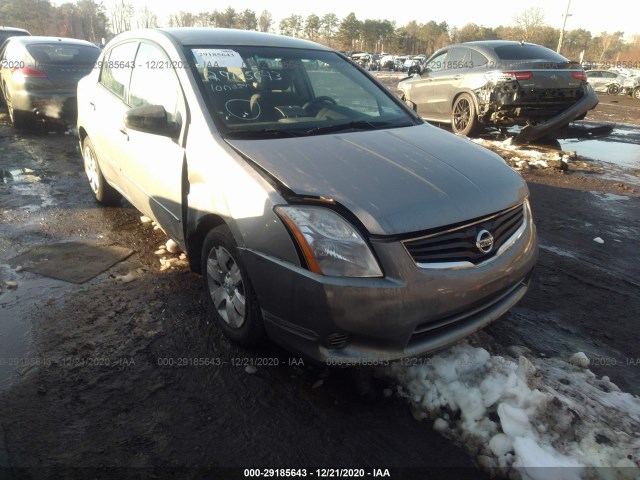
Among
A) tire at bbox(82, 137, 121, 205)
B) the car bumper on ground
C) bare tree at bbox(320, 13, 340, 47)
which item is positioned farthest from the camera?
bare tree at bbox(320, 13, 340, 47)

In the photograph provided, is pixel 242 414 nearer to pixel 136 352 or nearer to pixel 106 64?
pixel 136 352

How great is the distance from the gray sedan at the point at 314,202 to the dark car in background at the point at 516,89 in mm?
5287

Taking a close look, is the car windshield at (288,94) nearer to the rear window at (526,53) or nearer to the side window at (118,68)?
the side window at (118,68)

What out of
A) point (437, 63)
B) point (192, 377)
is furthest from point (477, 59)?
point (192, 377)

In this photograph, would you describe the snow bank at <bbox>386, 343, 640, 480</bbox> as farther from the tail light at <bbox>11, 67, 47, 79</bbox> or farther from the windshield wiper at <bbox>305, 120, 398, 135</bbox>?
the tail light at <bbox>11, 67, 47, 79</bbox>

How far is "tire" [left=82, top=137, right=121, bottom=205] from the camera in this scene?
15.6 ft

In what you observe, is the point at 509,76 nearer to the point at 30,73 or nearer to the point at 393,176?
the point at 393,176

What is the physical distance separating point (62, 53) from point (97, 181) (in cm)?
532

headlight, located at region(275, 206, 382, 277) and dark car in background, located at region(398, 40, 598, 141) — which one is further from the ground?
dark car in background, located at region(398, 40, 598, 141)

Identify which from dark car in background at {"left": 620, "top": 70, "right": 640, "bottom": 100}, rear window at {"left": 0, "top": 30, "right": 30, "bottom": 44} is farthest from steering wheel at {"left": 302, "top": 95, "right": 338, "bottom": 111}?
dark car in background at {"left": 620, "top": 70, "right": 640, "bottom": 100}

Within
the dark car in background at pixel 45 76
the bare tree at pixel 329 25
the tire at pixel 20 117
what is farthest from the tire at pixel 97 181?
the bare tree at pixel 329 25

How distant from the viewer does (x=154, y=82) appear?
10.9 ft

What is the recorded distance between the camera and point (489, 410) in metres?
2.20

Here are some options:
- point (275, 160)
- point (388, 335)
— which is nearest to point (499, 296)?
point (388, 335)
